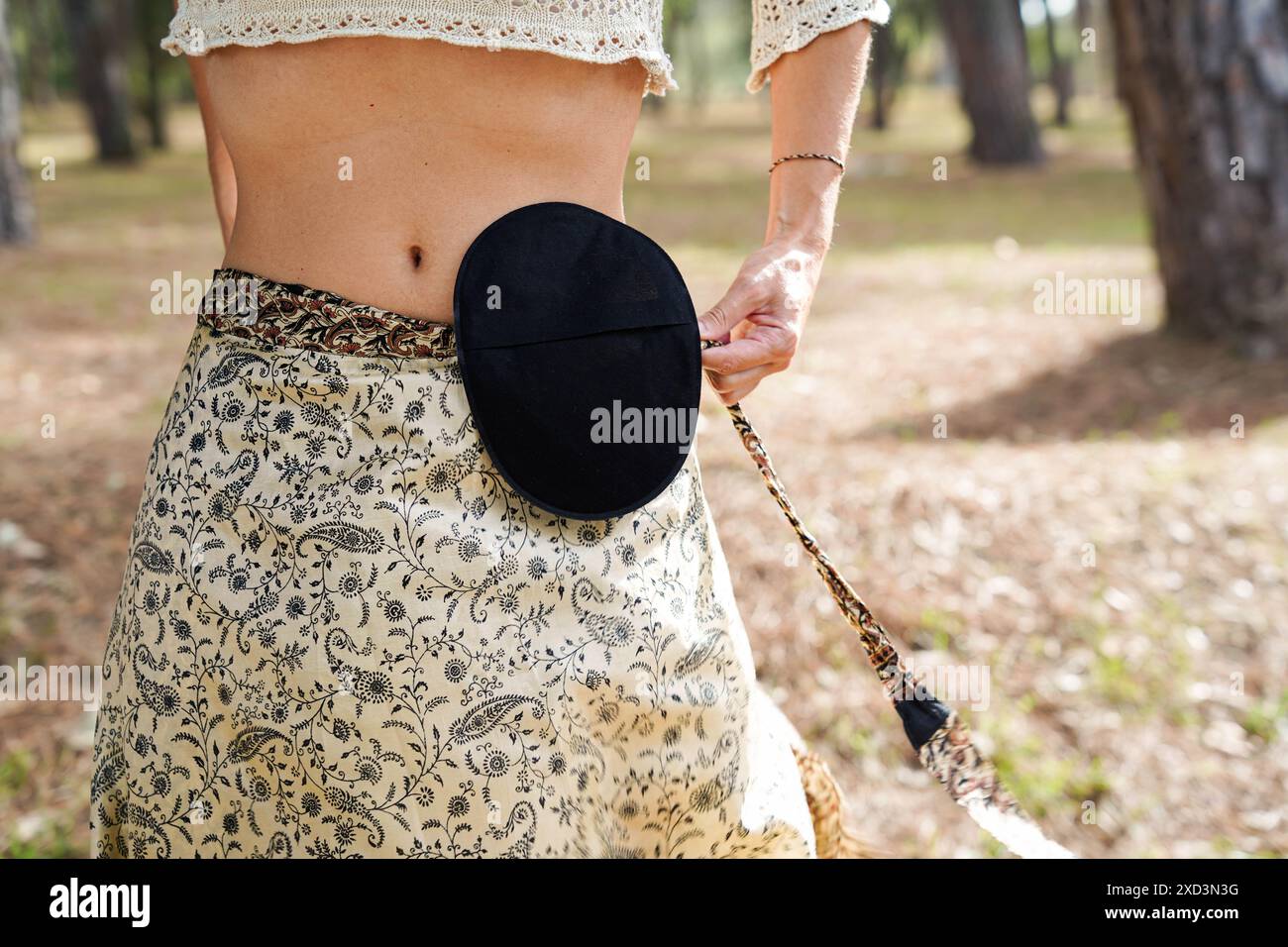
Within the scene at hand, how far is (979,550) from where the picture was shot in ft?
12.7

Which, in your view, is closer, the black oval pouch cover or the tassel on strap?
the black oval pouch cover

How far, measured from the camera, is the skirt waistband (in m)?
1.37

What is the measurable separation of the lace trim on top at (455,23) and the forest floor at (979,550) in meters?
1.88

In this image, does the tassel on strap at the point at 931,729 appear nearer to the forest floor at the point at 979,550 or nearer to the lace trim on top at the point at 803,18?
the lace trim on top at the point at 803,18

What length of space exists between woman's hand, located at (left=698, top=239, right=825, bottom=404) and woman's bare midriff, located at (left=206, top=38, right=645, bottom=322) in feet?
0.88

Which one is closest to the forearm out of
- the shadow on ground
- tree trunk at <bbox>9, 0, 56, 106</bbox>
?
the shadow on ground

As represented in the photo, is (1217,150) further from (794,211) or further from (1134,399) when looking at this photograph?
(794,211)

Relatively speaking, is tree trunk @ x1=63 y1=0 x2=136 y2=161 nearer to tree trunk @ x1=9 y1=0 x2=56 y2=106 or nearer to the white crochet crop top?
tree trunk @ x1=9 y1=0 x2=56 y2=106

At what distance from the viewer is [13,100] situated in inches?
367

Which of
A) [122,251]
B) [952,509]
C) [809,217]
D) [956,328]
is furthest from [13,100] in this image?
[809,217]

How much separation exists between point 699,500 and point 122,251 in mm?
10010

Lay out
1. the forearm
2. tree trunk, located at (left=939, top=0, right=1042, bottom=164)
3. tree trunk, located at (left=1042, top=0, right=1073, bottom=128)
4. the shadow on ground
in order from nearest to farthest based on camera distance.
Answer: the forearm < the shadow on ground < tree trunk, located at (left=939, top=0, right=1042, bottom=164) < tree trunk, located at (left=1042, top=0, right=1073, bottom=128)

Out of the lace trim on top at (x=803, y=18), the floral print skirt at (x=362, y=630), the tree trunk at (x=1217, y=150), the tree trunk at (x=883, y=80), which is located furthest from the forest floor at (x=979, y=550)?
the tree trunk at (x=883, y=80)
